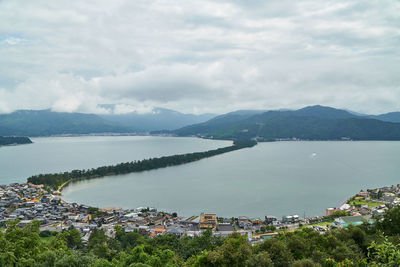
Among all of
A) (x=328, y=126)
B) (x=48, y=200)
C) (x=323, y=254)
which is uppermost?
(x=328, y=126)

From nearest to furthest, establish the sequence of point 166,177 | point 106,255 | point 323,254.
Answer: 1. point 323,254
2. point 106,255
3. point 166,177

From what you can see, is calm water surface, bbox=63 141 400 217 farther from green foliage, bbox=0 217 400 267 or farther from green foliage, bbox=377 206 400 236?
green foliage, bbox=0 217 400 267

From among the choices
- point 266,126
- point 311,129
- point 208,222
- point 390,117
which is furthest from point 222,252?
point 390,117

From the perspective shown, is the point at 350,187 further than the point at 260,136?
No

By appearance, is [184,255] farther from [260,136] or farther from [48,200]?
[260,136]

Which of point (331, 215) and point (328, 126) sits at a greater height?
point (328, 126)

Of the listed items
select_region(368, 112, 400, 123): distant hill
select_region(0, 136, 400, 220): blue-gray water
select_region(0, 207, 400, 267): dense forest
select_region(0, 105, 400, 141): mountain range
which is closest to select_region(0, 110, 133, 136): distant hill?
select_region(0, 105, 400, 141): mountain range

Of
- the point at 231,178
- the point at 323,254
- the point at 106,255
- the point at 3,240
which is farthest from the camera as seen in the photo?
the point at 231,178

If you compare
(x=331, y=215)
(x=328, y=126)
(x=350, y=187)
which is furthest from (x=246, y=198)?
(x=328, y=126)
